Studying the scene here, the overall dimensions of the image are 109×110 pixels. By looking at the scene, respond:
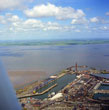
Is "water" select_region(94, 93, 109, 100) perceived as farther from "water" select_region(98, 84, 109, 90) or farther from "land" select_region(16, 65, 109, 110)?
"water" select_region(98, 84, 109, 90)

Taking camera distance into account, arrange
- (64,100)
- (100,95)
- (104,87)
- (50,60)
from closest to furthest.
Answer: (64,100) → (100,95) → (104,87) → (50,60)

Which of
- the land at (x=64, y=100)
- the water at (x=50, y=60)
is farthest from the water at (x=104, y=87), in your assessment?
the water at (x=50, y=60)

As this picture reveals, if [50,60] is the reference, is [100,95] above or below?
below

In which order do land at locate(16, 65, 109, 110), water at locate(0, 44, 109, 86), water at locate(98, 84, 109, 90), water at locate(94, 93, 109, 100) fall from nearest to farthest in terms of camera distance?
land at locate(16, 65, 109, 110) → water at locate(94, 93, 109, 100) → water at locate(98, 84, 109, 90) → water at locate(0, 44, 109, 86)

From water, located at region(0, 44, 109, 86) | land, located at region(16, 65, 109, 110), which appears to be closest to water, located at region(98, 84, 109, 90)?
land, located at region(16, 65, 109, 110)

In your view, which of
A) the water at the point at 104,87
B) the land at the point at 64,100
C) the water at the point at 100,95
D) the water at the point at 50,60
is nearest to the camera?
the land at the point at 64,100

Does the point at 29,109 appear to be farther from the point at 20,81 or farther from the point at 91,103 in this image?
the point at 20,81

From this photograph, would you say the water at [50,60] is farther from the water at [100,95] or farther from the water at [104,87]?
the water at [100,95]

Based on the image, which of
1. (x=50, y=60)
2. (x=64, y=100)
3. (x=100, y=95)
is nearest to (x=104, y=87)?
(x=100, y=95)

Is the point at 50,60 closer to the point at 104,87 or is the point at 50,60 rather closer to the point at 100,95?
the point at 104,87

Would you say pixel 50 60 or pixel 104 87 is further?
pixel 50 60

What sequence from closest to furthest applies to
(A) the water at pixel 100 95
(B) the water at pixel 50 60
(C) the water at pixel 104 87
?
(A) the water at pixel 100 95
(C) the water at pixel 104 87
(B) the water at pixel 50 60

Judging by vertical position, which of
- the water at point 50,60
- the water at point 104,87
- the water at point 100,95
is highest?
the water at point 50,60
